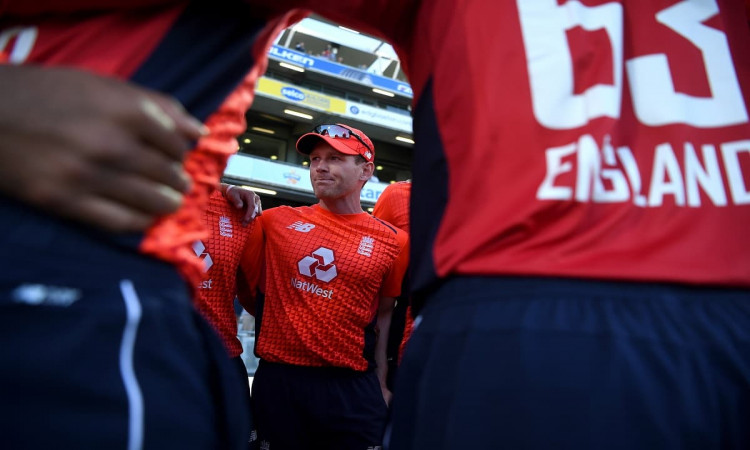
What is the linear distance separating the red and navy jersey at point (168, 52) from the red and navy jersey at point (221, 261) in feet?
6.34

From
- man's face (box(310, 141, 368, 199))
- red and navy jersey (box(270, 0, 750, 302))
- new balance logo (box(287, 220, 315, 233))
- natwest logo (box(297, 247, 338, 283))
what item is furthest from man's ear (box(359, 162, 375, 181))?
red and navy jersey (box(270, 0, 750, 302))

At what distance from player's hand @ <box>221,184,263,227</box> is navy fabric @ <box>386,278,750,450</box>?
2.20 meters

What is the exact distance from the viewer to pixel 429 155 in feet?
3.04

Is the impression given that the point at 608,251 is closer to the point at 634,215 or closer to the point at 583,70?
the point at 634,215

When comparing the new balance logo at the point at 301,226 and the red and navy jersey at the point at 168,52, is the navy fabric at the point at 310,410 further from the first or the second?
the red and navy jersey at the point at 168,52

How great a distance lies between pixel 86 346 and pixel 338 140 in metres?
2.86

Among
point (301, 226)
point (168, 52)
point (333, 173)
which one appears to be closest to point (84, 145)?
point (168, 52)

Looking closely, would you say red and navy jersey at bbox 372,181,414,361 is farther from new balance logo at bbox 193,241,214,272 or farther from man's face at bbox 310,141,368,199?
new balance logo at bbox 193,241,214,272

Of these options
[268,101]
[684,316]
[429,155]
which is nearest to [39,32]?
[429,155]

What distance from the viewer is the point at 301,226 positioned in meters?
3.05

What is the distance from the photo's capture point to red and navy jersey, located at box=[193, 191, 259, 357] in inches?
102

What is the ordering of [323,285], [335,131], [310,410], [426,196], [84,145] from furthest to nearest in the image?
[335,131] < [323,285] < [310,410] < [426,196] < [84,145]

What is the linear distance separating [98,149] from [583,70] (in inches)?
28.1

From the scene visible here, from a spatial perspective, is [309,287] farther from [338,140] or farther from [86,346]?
[86,346]
